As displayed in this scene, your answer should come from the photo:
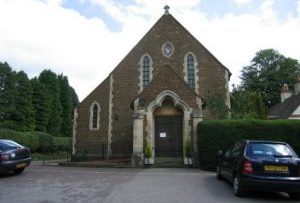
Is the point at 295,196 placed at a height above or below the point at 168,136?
below

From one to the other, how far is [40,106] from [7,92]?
7.16 meters

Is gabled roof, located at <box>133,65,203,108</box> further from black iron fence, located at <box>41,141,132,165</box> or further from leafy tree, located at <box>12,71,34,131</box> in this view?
leafy tree, located at <box>12,71,34,131</box>

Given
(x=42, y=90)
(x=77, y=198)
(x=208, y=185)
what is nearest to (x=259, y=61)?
(x=42, y=90)

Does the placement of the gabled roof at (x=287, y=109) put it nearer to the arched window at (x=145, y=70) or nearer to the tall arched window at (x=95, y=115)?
the arched window at (x=145, y=70)

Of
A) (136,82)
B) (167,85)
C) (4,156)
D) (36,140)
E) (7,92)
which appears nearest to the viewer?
(4,156)

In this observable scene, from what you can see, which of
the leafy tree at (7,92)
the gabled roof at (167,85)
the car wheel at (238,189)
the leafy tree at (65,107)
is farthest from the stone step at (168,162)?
the leafy tree at (65,107)

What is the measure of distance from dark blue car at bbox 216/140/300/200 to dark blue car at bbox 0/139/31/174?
893 cm

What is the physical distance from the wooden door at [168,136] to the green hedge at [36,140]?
1536cm

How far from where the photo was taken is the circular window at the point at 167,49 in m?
24.3

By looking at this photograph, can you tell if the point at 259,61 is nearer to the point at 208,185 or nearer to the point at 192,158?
the point at 192,158

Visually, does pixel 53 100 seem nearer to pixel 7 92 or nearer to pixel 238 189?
pixel 7 92

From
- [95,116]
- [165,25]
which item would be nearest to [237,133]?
[95,116]

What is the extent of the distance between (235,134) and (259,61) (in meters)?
37.3

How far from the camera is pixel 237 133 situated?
1598 cm
